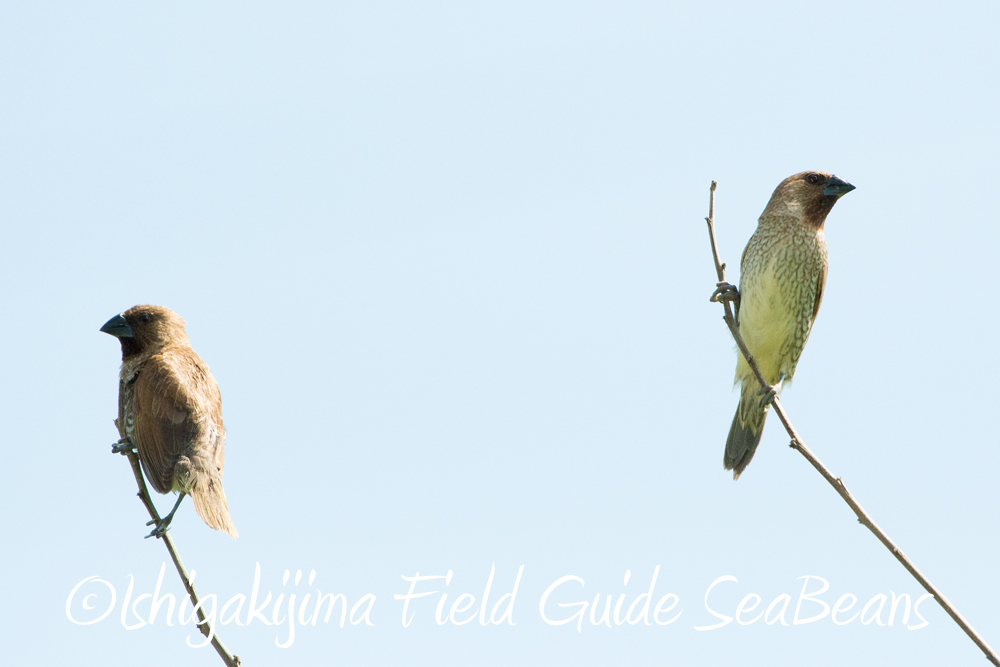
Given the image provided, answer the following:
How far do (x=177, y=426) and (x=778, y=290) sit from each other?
12.6 feet

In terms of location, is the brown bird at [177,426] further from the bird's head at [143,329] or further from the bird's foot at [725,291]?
the bird's foot at [725,291]

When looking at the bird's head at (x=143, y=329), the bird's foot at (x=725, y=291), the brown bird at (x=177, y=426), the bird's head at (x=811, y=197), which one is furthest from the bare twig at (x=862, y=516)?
the bird's head at (x=143, y=329)

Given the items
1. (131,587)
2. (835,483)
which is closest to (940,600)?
(835,483)

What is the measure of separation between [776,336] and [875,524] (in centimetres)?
364

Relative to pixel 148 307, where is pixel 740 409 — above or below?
below

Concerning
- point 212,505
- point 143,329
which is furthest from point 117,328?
point 212,505

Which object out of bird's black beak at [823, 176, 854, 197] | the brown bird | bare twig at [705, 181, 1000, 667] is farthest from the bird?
the brown bird

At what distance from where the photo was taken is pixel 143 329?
5.77 meters

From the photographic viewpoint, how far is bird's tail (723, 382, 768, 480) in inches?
262

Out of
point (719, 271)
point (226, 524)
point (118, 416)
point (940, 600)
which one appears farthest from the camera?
point (118, 416)

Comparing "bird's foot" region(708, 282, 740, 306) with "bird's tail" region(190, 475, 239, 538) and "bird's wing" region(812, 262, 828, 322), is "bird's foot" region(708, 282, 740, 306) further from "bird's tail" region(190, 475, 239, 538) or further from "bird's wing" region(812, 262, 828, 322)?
"bird's tail" region(190, 475, 239, 538)

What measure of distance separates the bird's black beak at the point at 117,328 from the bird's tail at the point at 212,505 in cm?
120

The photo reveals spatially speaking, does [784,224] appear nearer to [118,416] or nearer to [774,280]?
[774,280]

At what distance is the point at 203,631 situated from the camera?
307cm
